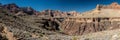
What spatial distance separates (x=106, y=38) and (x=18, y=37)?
3449 millimetres

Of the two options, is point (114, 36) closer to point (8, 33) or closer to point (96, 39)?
point (96, 39)

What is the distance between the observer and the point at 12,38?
10422mm

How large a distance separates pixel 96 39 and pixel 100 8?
136811mm

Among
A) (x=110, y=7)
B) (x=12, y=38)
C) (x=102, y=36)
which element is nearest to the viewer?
(x=12, y=38)

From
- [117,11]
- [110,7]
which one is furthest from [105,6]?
[117,11]

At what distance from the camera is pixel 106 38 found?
427 inches

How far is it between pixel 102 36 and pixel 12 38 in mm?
3688

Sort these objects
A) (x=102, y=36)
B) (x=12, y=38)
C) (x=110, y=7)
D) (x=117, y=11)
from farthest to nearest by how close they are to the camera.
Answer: (x=110, y=7), (x=117, y=11), (x=102, y=36), (x=12, y=38)

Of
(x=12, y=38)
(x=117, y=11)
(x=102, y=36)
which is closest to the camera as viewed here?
(x=12, y=38)

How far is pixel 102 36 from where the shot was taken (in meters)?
11.3

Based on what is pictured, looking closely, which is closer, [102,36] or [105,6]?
[102,36]

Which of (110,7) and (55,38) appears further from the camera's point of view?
(110,7)

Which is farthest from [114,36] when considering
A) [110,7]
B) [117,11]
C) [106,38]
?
[110,7]

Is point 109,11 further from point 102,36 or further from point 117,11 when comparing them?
point 102,36
